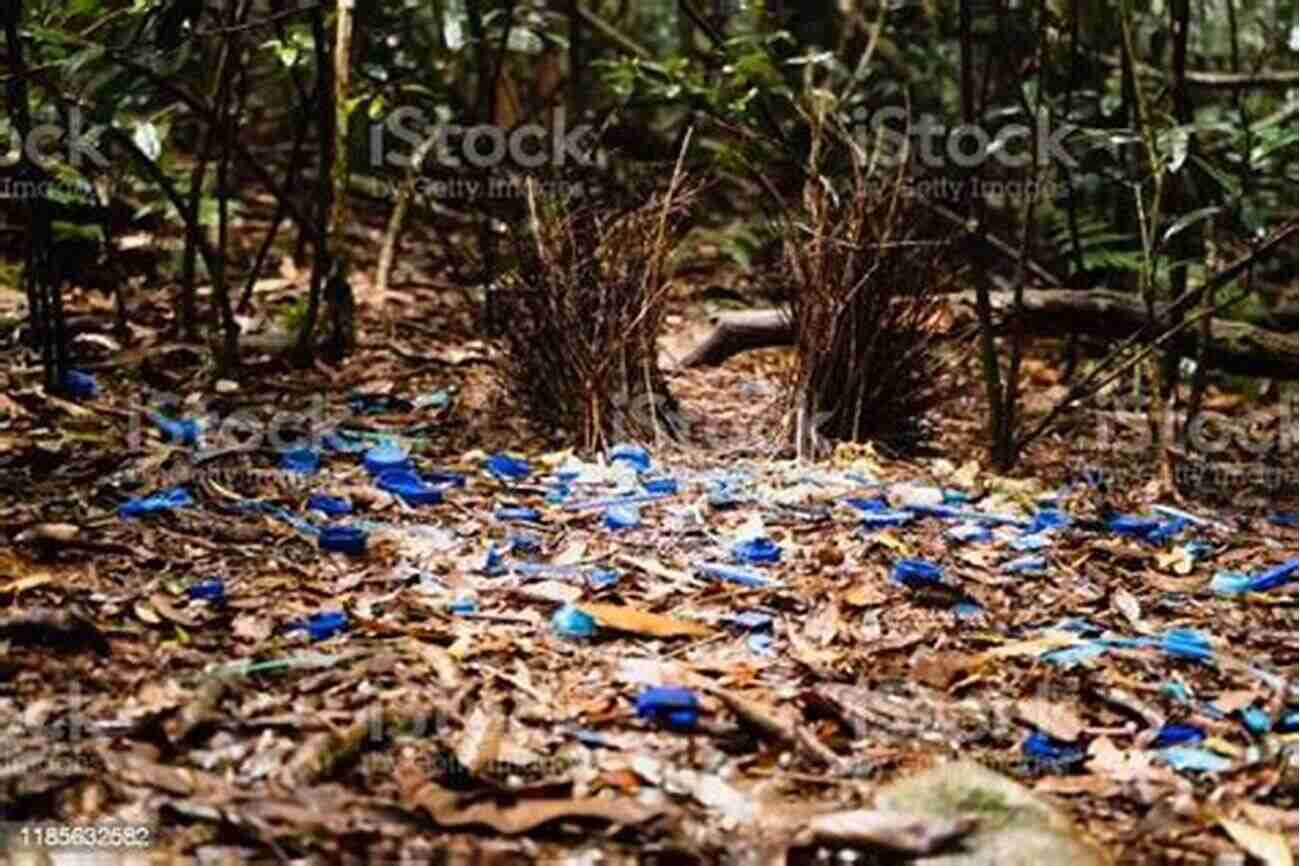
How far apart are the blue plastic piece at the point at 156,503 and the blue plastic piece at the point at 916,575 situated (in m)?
1.33

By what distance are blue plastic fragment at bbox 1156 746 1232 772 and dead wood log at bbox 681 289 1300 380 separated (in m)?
2.29

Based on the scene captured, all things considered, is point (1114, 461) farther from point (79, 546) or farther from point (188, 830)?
point (188, 830)

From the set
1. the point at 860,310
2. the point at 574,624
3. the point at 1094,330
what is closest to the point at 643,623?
the point at 574,624

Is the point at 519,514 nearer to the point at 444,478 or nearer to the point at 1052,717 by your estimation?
the point at 444,478

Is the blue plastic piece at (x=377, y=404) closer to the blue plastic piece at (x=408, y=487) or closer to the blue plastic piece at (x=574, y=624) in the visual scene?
the blue plastic piece at (x=408, y=487)

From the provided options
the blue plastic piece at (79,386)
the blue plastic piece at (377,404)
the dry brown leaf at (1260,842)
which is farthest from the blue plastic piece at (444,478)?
the dry brown leaf at (1260,842)

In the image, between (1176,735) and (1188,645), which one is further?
(1188,645)

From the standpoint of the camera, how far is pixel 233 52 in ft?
12.5

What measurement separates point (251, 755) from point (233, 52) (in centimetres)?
242

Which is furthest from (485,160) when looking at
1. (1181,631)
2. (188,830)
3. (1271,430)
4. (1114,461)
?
(188,830)

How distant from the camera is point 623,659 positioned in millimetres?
2281

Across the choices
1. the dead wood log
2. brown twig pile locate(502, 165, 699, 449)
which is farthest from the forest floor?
the dead wood log

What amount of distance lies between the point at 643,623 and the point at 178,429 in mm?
1501

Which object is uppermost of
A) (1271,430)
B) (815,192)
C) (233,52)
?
(233,52)
